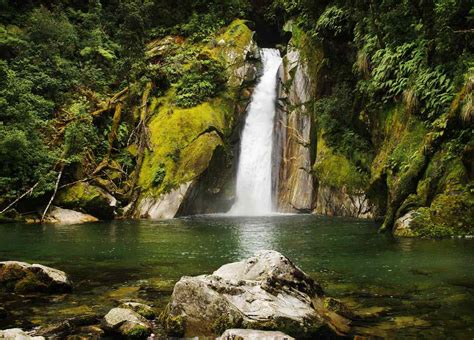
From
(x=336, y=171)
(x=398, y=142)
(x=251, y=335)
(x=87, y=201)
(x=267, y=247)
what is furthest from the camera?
(x=336, y=171)

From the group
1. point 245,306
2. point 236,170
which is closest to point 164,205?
point 236,170

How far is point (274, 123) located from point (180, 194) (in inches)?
267

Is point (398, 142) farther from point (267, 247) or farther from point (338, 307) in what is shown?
point (338, 307)

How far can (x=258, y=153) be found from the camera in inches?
934

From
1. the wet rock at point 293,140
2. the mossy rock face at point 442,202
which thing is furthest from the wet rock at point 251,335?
the wet rock at point 293,140

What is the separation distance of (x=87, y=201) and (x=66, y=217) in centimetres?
104

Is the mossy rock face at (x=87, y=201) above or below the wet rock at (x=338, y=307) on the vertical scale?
above

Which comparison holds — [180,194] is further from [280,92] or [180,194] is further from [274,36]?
[274,36]

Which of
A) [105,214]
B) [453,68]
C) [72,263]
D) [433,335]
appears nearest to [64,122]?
[105,214]

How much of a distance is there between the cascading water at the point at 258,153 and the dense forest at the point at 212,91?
5.75 feet

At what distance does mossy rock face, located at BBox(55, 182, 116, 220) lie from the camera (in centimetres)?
1883

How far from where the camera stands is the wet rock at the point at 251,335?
4384 mm

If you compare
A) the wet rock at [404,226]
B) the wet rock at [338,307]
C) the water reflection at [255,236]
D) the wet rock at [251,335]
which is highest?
the wet rock at [404,226]

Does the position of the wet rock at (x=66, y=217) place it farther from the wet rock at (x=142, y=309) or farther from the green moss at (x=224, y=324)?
the green moss at (x=224, y=324)
